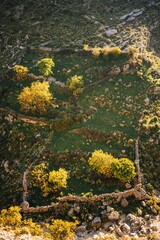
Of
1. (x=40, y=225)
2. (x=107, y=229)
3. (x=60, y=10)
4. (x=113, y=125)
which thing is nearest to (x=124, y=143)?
(x=113, y=125)

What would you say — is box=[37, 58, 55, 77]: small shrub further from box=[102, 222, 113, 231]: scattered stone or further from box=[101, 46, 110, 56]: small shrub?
box=[102, 222, 113, 231]: scattered stone

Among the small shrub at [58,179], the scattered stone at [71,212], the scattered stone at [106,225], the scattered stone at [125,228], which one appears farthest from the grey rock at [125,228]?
the small shrub at [58,179]

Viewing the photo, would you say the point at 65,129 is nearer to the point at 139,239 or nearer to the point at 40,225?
the point at 40,225

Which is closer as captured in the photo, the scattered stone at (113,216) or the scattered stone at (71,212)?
the scattered stone at (113,216)

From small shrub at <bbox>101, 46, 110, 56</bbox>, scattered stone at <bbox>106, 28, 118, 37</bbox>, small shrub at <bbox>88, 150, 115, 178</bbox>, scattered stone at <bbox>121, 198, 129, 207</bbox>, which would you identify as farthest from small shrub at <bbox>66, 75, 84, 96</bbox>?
scattered stone at <bbox>106, 28, 118, 37</bbox>

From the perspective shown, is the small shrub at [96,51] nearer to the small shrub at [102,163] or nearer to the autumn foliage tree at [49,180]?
the small shrub at [102,163]
